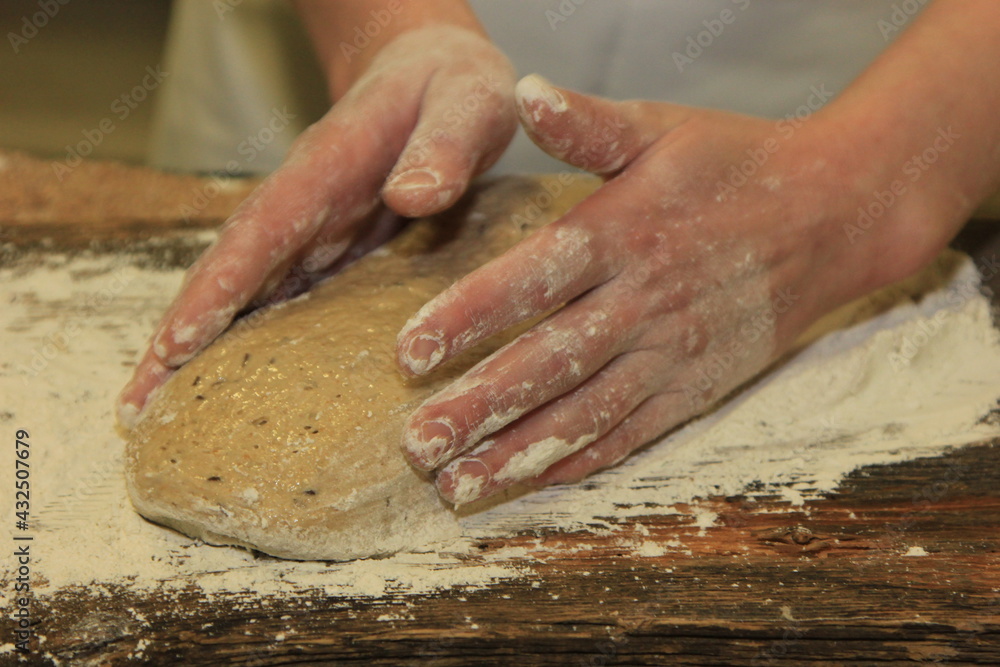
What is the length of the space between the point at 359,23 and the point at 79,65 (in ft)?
14.3

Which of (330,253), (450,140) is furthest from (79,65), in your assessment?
(450,140)

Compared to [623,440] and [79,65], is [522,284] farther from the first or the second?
[79,65]

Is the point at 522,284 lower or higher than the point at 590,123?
lower

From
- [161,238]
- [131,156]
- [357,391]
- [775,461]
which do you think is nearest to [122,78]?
[131,156]

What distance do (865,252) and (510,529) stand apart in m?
0.96

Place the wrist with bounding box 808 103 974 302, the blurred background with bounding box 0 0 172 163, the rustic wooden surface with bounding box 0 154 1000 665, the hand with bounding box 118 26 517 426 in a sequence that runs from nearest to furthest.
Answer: the rustic wooden surface with bounding box 0 154 1000 665 → the hand with bounding box 118 26 517 426 → the wrist with bounding box 808 103 974 302 → the blurred background with bounding box 0 0 172 163

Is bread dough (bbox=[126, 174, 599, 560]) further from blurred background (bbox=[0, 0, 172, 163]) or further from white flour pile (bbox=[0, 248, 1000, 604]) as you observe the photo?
blurred background (bbox=[0, 0, 172, 163])

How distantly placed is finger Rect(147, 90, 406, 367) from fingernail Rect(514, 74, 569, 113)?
1.39 ft

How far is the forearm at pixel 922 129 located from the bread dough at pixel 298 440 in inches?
34.3

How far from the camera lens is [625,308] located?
1.38m

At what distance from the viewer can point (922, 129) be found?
165cm

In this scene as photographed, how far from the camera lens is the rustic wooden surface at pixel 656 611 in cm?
116

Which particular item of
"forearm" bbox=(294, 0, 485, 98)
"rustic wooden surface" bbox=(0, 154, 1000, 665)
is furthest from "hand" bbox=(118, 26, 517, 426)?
"rustic wooden surface" bbox=(0, 154, 1000, 665)

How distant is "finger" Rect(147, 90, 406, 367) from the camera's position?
143 centimetres
